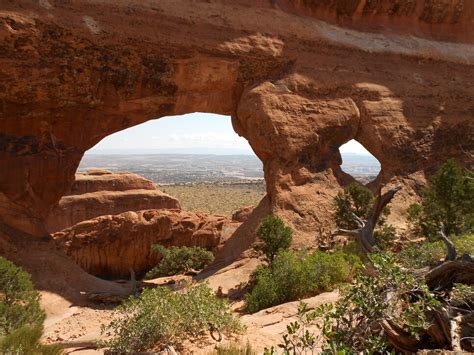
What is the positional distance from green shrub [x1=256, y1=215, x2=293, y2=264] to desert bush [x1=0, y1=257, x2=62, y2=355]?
622 centimetres

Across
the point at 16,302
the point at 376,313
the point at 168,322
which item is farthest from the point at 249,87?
the point at 376,313

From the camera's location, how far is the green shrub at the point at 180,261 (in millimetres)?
20281

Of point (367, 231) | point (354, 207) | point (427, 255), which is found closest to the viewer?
point (427, 255)

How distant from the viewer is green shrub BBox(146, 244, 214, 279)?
66.5 ft

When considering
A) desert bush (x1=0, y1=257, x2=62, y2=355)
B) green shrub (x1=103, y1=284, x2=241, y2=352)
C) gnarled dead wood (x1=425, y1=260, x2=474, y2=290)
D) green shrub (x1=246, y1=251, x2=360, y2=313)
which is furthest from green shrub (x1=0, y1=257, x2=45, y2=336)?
gnarled dead wood (x1=425, y1=260, x2=474, y2=290)

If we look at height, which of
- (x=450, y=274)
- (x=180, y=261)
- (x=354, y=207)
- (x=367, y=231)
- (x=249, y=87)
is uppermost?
(x=249, y=87)

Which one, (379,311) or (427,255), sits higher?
(379,311)

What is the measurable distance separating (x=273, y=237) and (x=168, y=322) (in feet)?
20.3

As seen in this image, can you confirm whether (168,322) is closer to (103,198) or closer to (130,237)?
(130,237)

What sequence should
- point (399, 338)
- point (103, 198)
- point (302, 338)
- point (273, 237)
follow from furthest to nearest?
1. point (103, 198)
2. point (273, 237)
3. point (399, 338)
4. point (302, 338)

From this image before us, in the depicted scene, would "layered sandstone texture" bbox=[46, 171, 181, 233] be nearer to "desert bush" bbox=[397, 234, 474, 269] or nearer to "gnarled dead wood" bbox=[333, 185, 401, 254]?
"gnarled dead wood" bbox=[333, 185, 401, 254]

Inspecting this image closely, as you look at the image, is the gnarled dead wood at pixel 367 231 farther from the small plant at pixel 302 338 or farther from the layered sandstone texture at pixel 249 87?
the layered sandstone texture at pixel 249 87

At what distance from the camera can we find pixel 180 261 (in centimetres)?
2041

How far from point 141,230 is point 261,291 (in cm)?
1319
